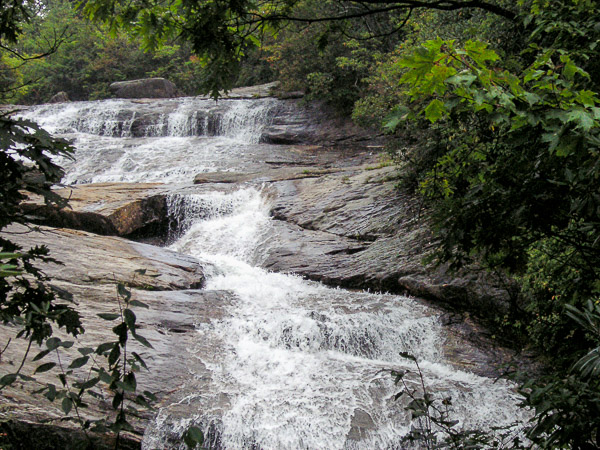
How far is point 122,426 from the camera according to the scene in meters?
1.76

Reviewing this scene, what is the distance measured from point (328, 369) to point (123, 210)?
21.4 ft

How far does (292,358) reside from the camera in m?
5.80

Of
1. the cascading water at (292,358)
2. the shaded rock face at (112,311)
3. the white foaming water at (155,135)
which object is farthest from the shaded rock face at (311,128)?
the shaded rock face at (112,311)

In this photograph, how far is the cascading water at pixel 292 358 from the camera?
4410mm

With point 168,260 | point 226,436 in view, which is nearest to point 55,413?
point 226,436

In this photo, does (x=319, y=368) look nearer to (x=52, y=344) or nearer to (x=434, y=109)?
(x=52, y=344)

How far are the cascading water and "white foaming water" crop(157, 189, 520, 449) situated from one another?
0.04ft

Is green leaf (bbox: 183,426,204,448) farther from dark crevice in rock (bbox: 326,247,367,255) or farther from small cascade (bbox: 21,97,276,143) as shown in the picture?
small cascade (bbox: 21,97,276,143)

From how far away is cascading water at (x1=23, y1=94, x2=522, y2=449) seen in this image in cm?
441

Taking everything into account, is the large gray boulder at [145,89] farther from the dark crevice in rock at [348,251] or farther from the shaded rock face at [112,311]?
the dark crevice in rock at [348,251]

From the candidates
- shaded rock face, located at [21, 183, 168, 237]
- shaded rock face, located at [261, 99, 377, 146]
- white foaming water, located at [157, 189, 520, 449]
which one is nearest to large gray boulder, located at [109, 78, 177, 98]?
shaded rock face, located at [261, 99, 377, 146]

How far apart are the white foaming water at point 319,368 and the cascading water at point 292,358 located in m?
0.01

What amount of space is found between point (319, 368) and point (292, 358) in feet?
1.33

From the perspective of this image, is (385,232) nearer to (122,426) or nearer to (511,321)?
(511,321)
